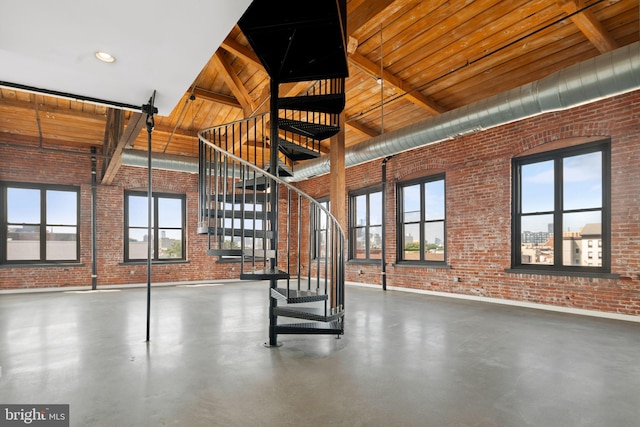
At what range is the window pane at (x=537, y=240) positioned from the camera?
5777 mm

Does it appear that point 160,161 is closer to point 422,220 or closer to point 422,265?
point 422,220

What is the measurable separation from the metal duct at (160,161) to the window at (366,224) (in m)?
4.28

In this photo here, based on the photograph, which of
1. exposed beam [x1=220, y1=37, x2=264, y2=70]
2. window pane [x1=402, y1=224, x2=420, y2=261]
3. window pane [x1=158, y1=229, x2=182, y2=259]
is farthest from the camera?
window pane [x1=158, y1=229, x2=182, y2=259]

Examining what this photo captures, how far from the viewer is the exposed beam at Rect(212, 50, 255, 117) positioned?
518cm

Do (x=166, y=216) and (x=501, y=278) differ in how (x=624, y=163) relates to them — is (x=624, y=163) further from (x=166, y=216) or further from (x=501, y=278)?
(x=166, y=216)

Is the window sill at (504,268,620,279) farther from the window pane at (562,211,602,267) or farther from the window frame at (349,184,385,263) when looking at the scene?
the window frame at (349,184,385,263)

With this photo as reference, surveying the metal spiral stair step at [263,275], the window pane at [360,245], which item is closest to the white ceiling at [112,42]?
the metal spiral stair step at [263,275]

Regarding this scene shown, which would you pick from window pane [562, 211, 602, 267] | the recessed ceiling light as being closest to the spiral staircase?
the recessed ceiling light

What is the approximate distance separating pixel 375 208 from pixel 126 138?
228 inches

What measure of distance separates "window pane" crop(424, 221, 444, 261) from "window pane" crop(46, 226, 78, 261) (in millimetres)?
8369

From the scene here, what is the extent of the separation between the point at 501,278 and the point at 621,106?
3.11 m

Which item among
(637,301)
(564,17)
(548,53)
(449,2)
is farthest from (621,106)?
Answer: (449,2)

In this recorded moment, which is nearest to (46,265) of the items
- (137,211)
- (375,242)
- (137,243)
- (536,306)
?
(137,243)

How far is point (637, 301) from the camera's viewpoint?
468cm
